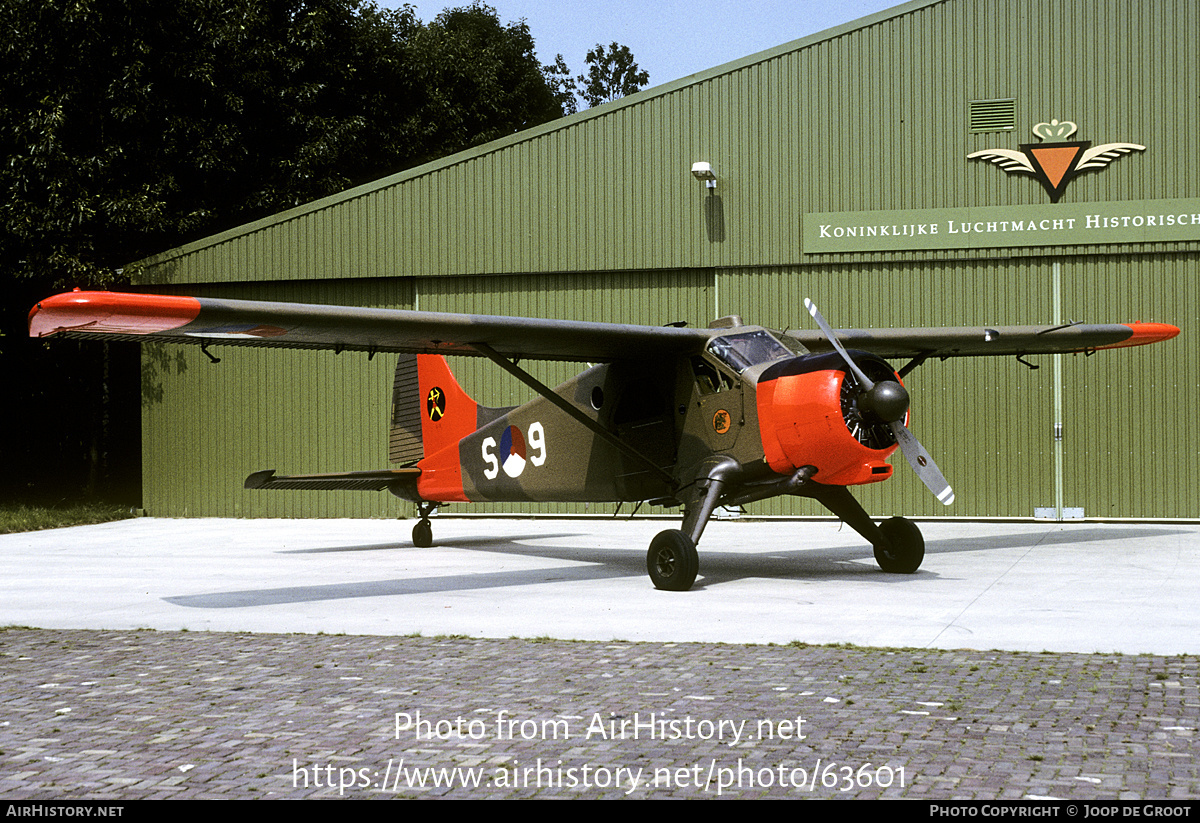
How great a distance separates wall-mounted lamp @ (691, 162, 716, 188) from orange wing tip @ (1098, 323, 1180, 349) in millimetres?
7237

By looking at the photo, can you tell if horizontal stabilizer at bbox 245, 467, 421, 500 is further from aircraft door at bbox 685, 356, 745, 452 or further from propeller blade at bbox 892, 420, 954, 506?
propeller blade at bbox 892, 420, 954, 506

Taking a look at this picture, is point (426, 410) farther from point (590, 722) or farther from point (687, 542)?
point (590, 722)

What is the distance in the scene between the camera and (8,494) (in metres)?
28.7

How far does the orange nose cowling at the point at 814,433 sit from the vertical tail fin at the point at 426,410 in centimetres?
499

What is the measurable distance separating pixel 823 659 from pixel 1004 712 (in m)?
1.55

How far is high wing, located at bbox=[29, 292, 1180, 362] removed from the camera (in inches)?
334

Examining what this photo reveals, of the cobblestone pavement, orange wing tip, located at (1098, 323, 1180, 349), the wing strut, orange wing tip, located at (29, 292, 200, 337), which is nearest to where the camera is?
the cobblestone pavement

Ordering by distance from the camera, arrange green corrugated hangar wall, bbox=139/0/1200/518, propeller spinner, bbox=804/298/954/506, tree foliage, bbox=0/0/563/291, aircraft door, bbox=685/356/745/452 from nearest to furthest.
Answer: propeller spinner, bbox=804/298/954/506 < aircraft door, bbox=685/356/745/452 < green corrugated hangar wall, bbox=139/0/1200/518 < tree foliage, bbox=0/0/563/291

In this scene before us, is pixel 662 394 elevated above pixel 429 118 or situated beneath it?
situated beneath

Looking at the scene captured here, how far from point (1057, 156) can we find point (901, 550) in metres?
9.84

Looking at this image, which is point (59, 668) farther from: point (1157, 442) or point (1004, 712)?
A: point (1157, 442)

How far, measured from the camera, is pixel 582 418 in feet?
38.3

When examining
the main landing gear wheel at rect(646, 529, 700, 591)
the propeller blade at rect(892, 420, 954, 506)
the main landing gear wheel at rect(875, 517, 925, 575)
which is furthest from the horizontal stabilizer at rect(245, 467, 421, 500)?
the propeller blade at rect(892, 420, 954, 506)

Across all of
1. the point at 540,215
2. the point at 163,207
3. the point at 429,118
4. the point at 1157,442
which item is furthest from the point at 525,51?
the point at 1157,442
